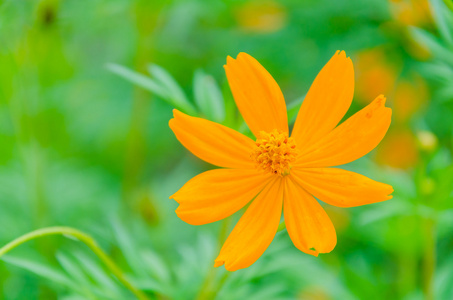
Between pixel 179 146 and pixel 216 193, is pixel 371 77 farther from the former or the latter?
pixel 216 193

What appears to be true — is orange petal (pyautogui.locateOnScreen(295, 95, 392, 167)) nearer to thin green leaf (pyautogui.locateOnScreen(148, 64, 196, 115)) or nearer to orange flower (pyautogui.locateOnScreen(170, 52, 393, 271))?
orange flower (pyautogui.locateOnScreen(170, 52, 393, 271))

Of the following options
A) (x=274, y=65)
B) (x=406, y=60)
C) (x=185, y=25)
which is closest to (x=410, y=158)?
(x=406, y=60)

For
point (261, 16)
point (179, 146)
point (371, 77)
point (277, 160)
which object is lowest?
point (277, 160)

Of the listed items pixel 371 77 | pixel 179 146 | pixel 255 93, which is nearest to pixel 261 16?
pixel 371 77

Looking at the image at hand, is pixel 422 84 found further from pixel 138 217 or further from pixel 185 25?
pixel 138 217

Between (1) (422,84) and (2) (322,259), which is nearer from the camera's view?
(2) (322,259)

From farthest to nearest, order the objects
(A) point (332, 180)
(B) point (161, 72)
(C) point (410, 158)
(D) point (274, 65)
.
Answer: (C) point (410, 158)
(D) point (274, 65)
(B) point (161, 72)
(A) point (332, 180)
